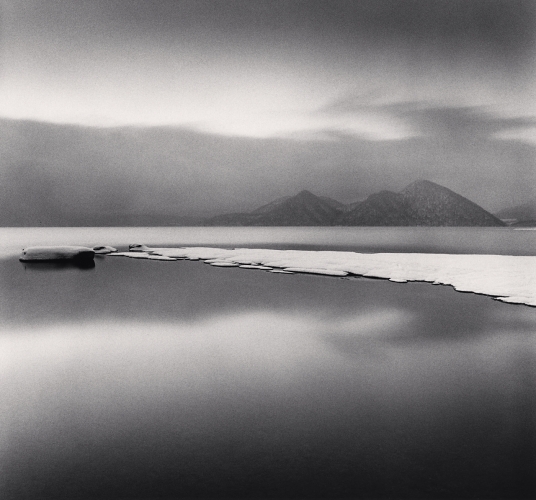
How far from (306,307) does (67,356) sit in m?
5.60

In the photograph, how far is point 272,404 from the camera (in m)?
4.35

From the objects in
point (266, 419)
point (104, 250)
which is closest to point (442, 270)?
point (266, 419)

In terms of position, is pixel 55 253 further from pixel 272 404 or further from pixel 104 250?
pixel 272 404

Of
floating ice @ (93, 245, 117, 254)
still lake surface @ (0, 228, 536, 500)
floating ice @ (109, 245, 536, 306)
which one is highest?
floating ice @ (93, 245, 117, 254)

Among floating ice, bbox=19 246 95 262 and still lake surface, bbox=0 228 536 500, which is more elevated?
floating ice, bbox=19 246 95 262

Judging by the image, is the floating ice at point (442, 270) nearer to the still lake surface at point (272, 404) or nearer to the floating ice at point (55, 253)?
the still lake surface at point (272, 404)

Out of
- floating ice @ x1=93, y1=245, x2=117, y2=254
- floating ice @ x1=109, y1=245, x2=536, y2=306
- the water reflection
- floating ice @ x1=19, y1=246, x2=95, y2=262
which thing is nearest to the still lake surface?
the water reflection

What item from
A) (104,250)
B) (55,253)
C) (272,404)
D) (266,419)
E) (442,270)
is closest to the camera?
(266,419)

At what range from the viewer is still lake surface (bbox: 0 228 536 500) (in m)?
3.01

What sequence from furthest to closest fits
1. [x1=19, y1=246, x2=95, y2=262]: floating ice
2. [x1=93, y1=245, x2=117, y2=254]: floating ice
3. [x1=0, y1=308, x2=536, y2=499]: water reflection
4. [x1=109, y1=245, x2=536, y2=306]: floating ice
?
[x1=93, y1=245, x2=117, y2=254]: floating ice, [x1=19, y1=246, x2=95, y2=262]: floating ice, [x1=109, y1=245, x2=536, y2=306]: floating ice, [x1=0, y1=308, x2=536, y2=499]: water reflection

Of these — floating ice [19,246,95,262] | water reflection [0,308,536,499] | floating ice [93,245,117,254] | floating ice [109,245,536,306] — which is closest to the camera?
water reflection [0,308,536,499]

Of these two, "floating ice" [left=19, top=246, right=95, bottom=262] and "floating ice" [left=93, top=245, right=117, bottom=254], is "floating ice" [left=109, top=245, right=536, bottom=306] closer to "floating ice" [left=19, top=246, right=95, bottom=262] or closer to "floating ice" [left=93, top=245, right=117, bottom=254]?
"floating ice" [left=19, top=246, right=95, bottom=262]

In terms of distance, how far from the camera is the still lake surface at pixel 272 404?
3.01 meters

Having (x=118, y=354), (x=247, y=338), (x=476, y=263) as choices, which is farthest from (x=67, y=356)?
(x=476, y=263)
